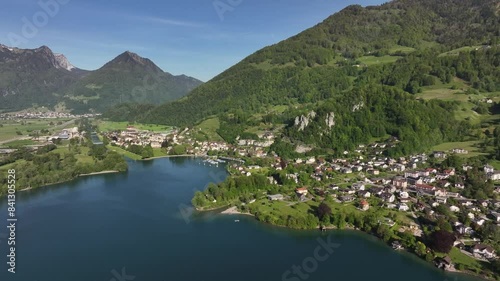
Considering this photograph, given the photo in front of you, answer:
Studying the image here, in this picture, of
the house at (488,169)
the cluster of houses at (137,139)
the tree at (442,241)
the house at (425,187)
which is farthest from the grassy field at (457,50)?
the tree at (442,241)

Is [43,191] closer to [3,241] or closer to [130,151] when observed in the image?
[3,241]

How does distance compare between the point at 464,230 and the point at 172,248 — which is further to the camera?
the point at 172,248

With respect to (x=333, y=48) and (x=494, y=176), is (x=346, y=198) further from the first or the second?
(x=333, y=48)

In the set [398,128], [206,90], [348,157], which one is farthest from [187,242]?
[206,90]

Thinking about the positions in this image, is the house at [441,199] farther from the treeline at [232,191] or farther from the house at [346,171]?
the treeline at [232,191]

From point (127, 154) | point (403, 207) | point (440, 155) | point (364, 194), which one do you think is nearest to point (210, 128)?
point (127, 154)

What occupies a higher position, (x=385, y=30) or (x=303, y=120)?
(x=385, y=30)

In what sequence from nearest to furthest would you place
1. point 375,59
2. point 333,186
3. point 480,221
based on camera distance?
1. point 480,221
2. point 333,186
3. point 375,59
